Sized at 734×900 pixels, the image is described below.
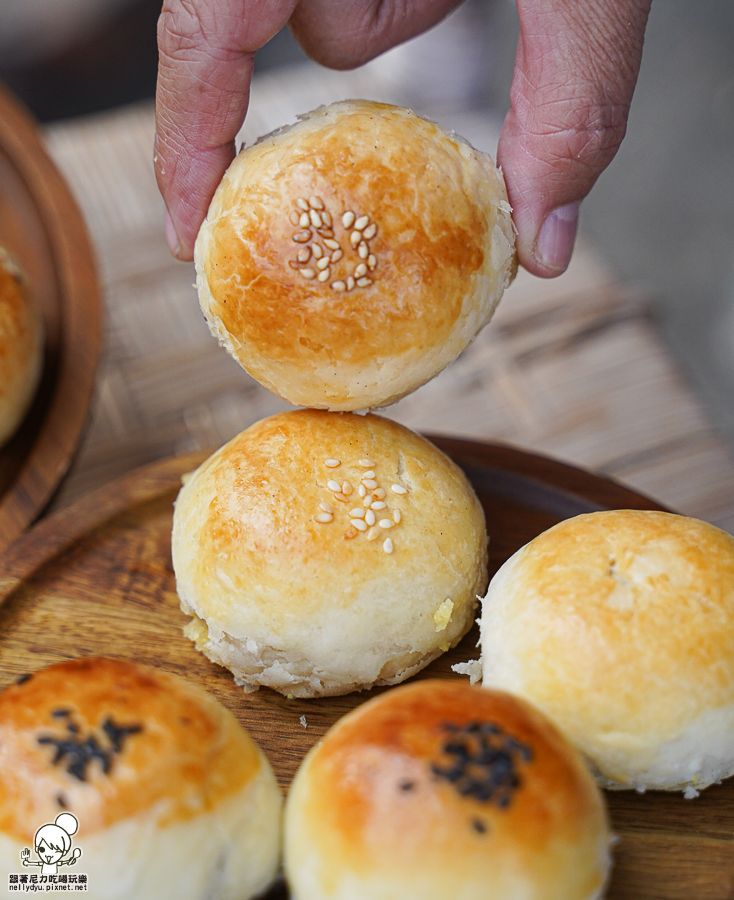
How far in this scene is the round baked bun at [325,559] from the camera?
63.1 inches

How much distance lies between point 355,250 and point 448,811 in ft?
2.96

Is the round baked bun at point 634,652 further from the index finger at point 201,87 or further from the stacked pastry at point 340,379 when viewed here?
the index finger at point 201,87

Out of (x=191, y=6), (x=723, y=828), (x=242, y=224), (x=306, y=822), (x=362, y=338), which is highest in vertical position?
(x=191, y=6)

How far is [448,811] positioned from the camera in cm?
109

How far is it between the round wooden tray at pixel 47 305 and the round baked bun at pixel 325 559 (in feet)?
2.07

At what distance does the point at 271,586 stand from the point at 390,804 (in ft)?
1.89

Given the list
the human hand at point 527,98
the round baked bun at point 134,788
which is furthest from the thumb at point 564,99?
the round baked bun at point 134,788

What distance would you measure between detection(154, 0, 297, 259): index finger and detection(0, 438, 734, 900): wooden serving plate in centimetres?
70

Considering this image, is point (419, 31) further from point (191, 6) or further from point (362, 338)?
point (362, 338)

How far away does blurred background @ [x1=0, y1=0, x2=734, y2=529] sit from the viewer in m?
2.86

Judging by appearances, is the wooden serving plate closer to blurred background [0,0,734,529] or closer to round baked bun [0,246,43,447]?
round baked bun [0,246,43,447]

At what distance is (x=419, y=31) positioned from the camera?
7.30 feet

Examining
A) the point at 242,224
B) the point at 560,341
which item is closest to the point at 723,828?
the point at 242,224

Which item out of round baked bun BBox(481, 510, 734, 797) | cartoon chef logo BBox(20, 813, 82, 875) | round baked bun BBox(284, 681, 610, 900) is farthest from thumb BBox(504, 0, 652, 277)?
cartoon chef logo BBox(20, 813, 82, 875)
